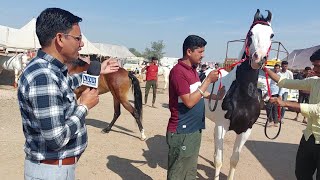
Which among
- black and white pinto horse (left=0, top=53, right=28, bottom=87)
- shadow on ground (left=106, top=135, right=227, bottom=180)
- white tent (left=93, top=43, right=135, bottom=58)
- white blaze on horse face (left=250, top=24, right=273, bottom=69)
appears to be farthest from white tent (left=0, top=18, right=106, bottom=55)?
white tent (left=93, top=43, right=135, bottom=58)

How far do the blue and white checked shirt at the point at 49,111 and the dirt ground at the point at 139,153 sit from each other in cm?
283

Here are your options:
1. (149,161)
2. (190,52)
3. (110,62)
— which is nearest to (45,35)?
(110,62)

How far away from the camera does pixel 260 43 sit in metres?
3.16

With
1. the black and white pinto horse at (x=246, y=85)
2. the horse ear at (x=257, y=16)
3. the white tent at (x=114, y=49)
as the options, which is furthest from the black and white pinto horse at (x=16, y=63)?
the white tent at (x=114, y=49)

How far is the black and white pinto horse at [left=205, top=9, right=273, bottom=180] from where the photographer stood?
3.21 m

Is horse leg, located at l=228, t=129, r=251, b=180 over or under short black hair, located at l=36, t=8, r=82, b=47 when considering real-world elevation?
under

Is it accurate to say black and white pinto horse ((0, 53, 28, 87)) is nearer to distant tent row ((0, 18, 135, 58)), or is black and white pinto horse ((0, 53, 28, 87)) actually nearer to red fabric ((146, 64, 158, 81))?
distant tent row ((0, 18, 135, 58))

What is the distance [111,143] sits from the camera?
6.06 m

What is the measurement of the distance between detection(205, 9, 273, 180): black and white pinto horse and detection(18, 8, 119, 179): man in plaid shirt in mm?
2026

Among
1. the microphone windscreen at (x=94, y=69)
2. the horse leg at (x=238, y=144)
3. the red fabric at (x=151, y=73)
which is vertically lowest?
the horse leg at (x=238, y=144)

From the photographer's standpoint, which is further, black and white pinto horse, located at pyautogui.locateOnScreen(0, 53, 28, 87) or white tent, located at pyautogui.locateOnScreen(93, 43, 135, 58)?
white tent, located at pyautogui.locateOnScreen(93, 43, 135, 58)

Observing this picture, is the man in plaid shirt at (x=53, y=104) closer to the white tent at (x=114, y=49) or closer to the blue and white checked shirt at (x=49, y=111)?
the blue and white checked shirt at (x=49, y=111)

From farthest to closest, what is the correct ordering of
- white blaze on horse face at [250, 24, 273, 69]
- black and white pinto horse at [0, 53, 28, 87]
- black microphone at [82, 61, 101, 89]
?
black and white pinto horse at [0, 53, 28, 87] < white blaze on horse face at [250, 24, 273, 69] < black microphone at [82, 61, 101, 89]

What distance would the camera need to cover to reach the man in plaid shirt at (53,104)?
148cm
